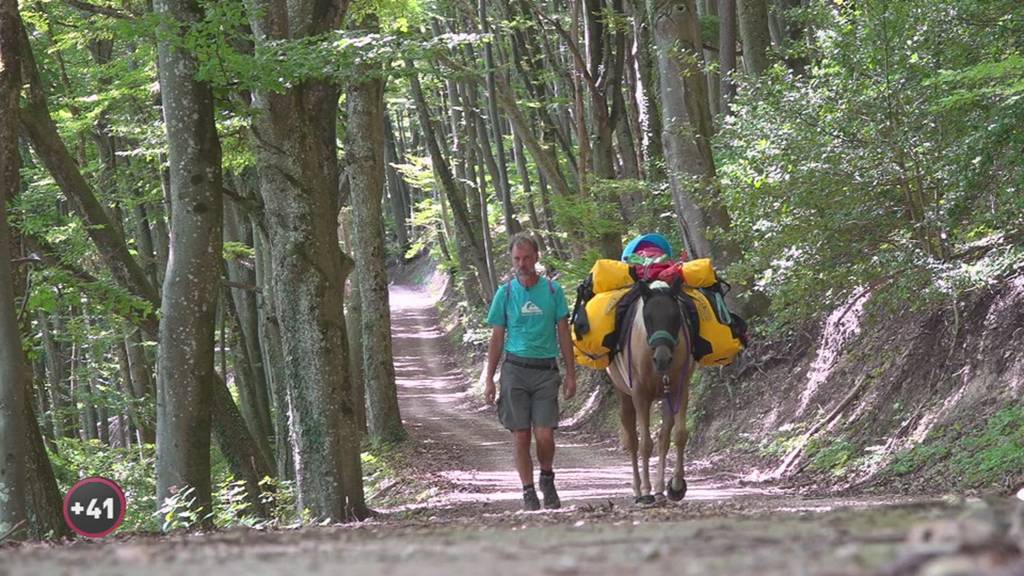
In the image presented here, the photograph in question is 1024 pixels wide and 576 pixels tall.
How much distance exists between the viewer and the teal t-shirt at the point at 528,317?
33.7 feet

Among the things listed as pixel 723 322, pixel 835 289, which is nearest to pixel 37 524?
pixel 723 322

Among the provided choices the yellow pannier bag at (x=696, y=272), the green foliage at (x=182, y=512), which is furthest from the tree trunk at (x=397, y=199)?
the yellow pannier bag at (x=696, y=272)

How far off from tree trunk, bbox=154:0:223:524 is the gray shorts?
10.2 ft

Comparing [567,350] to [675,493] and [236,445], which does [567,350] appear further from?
[236,445]

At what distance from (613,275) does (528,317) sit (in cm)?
93

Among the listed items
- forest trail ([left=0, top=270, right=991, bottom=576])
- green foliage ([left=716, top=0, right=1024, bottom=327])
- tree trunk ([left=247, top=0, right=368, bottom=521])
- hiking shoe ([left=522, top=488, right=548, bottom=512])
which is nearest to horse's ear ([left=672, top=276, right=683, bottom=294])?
hiking shoe ([left=522, top=488, right=548, bottom=512])

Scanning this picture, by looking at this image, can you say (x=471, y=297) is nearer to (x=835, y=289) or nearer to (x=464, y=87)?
(x=464, y=87)

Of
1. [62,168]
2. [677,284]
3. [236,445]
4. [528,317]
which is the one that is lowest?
[236,445]

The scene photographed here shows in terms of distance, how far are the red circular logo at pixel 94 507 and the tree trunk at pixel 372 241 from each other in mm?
11566

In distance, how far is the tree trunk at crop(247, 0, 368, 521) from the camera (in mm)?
11320

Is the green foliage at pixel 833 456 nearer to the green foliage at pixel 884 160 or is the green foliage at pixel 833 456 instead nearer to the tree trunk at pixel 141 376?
the green foliage at pixel 884 160

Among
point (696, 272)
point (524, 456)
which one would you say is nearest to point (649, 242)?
point (696, 272)

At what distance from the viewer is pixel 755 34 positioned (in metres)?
20.6

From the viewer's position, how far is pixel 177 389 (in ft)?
36.6
